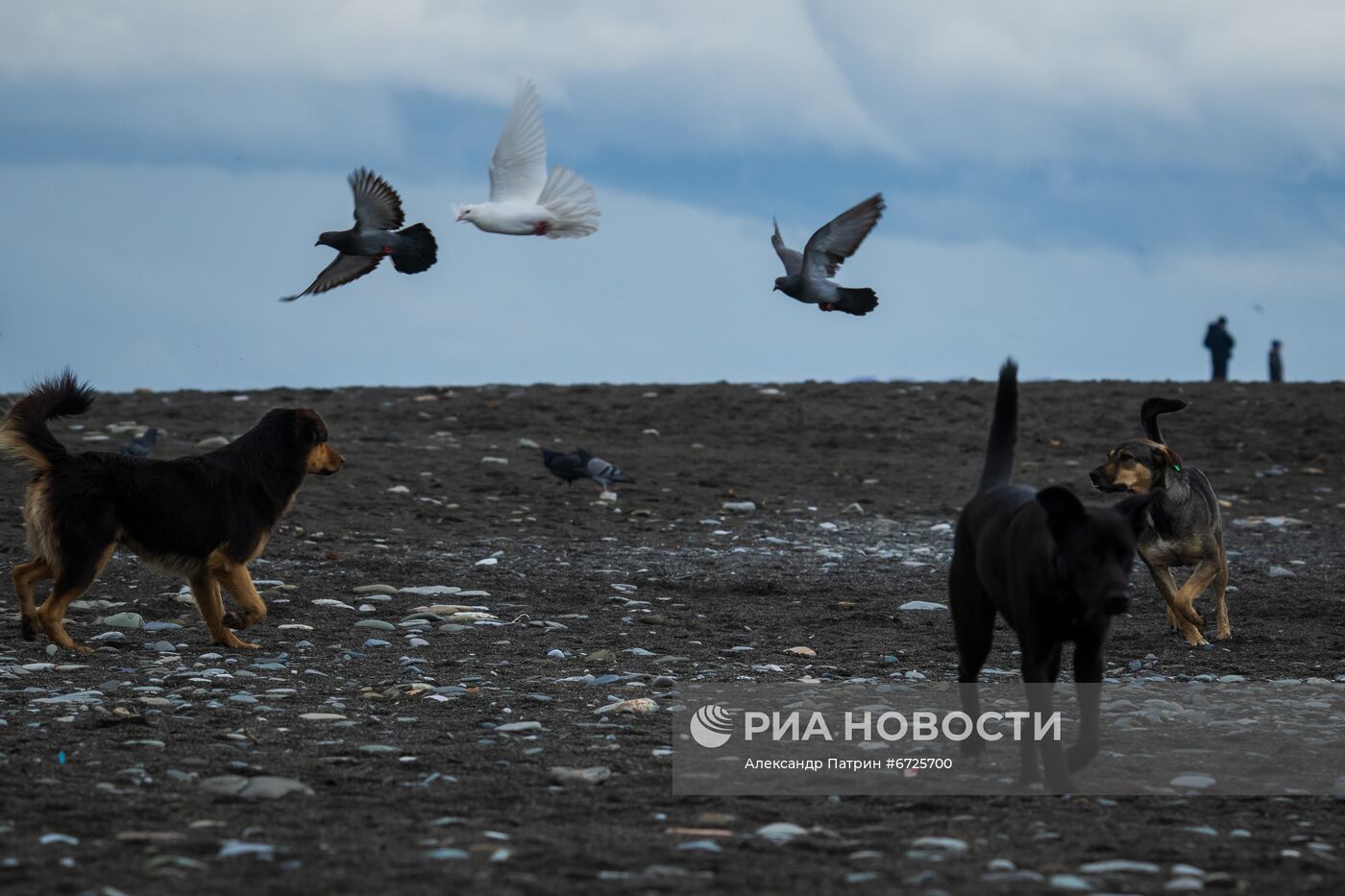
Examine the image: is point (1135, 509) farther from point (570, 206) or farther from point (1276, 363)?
point (1276, 363)

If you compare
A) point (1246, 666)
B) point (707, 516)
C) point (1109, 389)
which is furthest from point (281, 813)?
point (1109, 389)

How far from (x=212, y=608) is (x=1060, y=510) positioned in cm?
533

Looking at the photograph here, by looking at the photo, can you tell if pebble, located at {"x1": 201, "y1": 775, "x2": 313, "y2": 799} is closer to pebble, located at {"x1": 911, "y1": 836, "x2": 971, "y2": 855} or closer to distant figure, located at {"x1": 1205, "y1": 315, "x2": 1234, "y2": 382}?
pebble, located at {"x1": 911, "y1": 836, "x2": 971, "y2": 855}

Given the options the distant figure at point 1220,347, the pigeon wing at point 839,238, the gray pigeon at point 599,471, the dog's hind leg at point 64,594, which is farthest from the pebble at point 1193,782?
the distant figure at point 1220,347

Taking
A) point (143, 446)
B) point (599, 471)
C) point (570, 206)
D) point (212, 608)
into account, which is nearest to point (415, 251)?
point (570, 206)

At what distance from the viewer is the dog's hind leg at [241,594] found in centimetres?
824

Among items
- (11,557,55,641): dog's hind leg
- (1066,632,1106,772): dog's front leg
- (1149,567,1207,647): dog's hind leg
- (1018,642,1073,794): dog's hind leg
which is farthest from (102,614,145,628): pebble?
(1149,567,1207,647): dog's hind leg

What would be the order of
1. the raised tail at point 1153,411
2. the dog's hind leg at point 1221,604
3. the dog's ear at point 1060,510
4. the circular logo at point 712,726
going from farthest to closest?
1. the raised tail at point 1153,411
2. the dog's hind leg at point 1221,604
3. the circular logo at point 712,726
4. the dog's ear at point 1060,510

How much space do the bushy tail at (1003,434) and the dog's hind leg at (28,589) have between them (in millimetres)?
5242

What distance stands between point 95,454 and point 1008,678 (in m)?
5.10

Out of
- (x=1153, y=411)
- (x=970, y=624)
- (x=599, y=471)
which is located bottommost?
(x=970, y=624)

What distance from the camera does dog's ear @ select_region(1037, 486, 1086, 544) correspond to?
425 cm

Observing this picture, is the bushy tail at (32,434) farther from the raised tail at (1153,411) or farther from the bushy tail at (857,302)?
the raised tail at (1153,411)

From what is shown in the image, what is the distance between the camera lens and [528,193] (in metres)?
8.61
